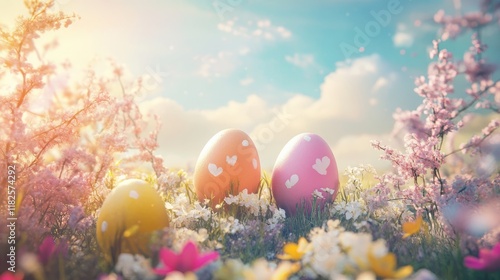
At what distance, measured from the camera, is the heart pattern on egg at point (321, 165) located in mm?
4367

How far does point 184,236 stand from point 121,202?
580 millimetres

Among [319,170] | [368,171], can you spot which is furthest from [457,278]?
[368,171]

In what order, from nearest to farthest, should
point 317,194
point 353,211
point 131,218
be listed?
point 131,218, point 353,211, point 317,194

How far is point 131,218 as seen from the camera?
2.98 meters

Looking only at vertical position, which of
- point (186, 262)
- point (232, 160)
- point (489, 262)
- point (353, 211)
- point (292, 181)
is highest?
point (232, 160)

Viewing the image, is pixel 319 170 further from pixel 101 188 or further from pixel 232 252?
pixel 101 188

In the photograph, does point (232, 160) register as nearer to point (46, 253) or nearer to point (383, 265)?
point (46, 253)

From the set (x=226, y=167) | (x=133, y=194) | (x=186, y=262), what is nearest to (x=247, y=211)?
(x=226, y=167)

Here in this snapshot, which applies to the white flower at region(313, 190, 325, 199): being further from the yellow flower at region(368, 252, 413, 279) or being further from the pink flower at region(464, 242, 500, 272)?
the yellow flower at region(368, 252, 413, 279)

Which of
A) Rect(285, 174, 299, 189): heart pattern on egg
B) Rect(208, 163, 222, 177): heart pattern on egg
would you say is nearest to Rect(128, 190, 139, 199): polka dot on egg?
Rect(208, 163, 222, 177): heart pattern on egg

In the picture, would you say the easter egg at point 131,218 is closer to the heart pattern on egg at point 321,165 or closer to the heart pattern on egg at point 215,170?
the heart pattern on egg at point 215,170

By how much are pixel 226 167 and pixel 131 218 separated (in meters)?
1.51

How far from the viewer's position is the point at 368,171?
491cm

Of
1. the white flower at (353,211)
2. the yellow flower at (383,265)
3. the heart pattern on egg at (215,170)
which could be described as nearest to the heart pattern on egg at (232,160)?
the heart pattern on egg at (215,170)
